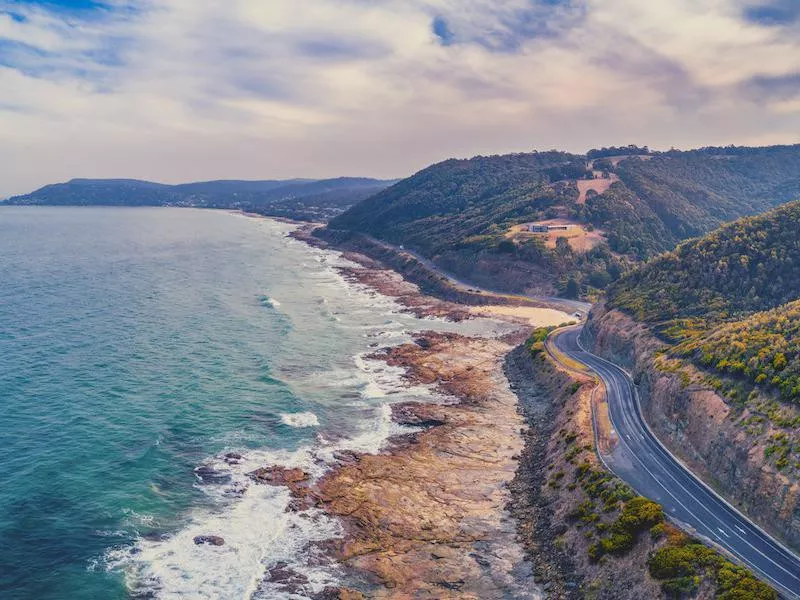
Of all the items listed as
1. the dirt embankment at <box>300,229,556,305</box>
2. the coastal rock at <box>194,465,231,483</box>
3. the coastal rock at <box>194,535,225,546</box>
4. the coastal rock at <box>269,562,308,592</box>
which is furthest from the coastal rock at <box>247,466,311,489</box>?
the dirt embankment at <box>300,229,556,305</box>

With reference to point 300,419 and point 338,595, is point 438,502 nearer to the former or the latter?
point 338,595

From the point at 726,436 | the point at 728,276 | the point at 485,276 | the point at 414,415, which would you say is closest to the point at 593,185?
the point at 485,276

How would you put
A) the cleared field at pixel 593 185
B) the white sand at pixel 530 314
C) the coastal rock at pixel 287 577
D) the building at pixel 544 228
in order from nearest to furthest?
the coastal rock at pixel 287 577
the white sand at pixel 530 314
the building at pixel 544 228
the cleared field at pixel 593 185

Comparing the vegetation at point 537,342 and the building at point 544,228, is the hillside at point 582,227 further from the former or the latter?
the vegetation at point 537,342

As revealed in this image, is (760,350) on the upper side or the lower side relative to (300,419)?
upper

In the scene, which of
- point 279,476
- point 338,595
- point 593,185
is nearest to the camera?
point 338,595

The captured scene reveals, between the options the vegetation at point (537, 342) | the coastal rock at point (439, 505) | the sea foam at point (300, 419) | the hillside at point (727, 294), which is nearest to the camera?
the coastal rock at point (439, 505)

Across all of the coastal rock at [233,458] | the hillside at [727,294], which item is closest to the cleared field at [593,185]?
the hillside at [727,294]
